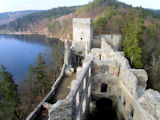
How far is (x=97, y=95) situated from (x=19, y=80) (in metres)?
22.3

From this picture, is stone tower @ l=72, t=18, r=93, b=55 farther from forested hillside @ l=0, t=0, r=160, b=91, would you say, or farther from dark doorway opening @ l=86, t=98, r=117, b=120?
dark doorway opening @ l=86, t=98, r=117, b=120

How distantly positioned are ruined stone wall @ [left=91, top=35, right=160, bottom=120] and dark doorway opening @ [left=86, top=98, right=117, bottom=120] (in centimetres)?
104

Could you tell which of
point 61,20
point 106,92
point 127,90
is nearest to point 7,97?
point 106,92

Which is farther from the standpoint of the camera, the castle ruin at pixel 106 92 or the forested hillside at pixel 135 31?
the forested hillside at pixel 135 31

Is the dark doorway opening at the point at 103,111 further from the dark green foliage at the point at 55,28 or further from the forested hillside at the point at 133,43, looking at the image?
the dark green foliage at the point at 55,28

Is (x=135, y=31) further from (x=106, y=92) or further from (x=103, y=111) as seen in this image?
(x=103, y=111)

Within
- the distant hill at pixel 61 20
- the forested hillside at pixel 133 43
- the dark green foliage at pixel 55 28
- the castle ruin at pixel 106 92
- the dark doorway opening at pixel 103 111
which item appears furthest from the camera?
the dark green foliage at pixel 55 28

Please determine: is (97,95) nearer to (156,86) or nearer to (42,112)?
(42,112)

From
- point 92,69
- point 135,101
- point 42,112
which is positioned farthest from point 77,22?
point 135,101

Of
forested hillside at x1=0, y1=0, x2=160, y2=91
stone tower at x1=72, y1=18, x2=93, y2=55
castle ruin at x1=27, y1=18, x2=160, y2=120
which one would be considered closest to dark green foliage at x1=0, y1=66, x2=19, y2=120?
castle ruin at x1=27, y1=18, x2=160, y2=120

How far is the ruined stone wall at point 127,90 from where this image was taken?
7157mm

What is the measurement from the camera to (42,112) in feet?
39.5

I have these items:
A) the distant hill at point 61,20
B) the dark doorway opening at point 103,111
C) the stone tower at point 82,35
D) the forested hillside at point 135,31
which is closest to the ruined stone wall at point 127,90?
the dark doorway opening at point 103,111

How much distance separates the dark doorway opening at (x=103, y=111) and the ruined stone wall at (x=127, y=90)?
1038 mm
